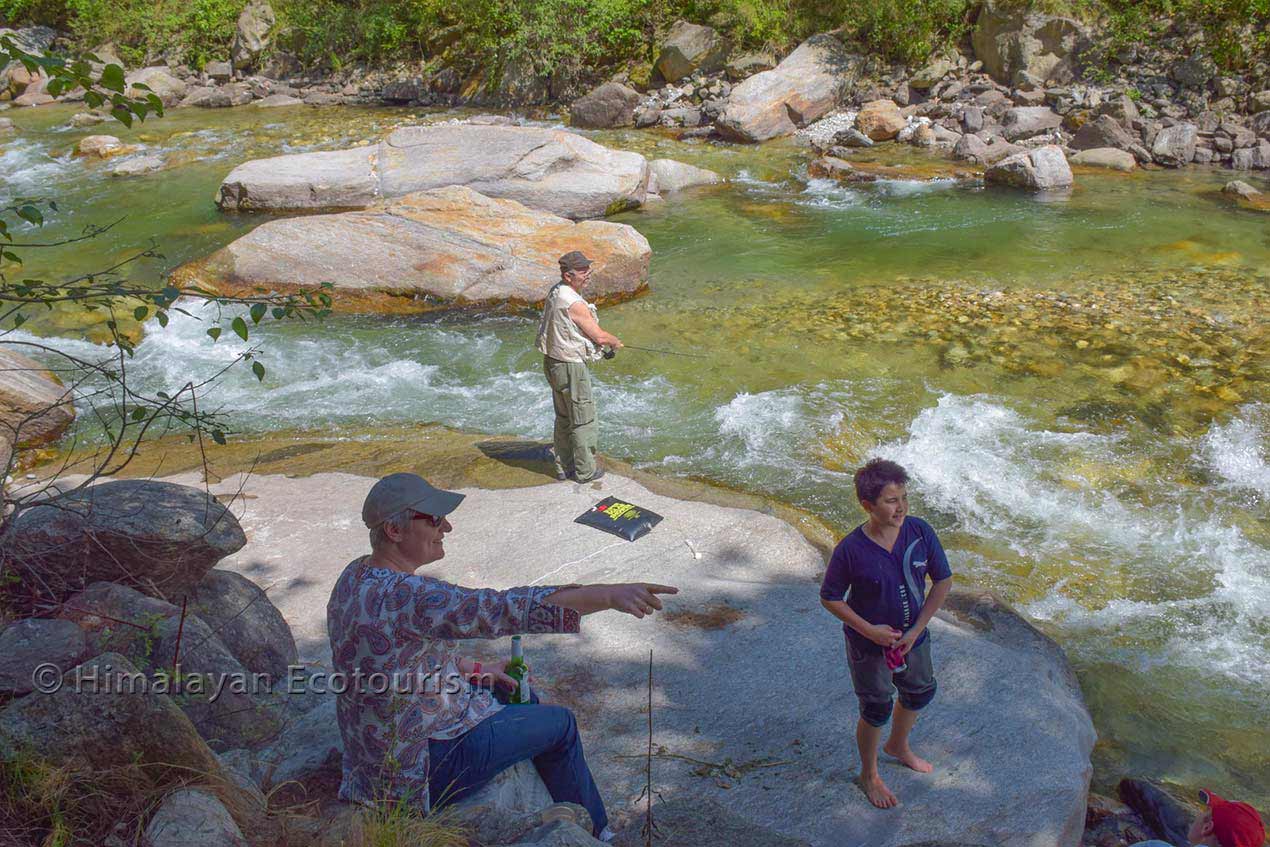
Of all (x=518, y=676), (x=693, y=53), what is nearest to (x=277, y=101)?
(x=693, y=53)

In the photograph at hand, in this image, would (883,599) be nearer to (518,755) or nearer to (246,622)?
(518,755)

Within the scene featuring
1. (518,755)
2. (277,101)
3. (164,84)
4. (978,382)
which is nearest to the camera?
(518,755)

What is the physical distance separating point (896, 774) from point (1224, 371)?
6605 mm

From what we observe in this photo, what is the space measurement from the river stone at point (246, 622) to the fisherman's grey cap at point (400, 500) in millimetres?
1675

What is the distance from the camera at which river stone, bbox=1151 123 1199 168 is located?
14977 mm

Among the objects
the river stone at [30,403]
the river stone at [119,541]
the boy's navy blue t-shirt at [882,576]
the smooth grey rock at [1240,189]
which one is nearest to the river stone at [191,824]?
the river stone at [119,541]

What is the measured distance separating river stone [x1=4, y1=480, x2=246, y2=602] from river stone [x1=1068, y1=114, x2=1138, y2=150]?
15342 mm

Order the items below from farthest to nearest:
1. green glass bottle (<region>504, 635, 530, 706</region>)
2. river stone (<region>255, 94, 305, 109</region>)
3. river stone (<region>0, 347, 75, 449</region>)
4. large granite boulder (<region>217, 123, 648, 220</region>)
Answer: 1. river stone (<region>255, 94, 305, 109</region>)
2. large granite boulder (<region>217, 123, 648, 220</region>)
3. river stone (<region>0, 347, 75, 449</region>)
4. green glass bottle (<region>504, 635, 530, 706</region>)

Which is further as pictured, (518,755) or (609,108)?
(609,108)

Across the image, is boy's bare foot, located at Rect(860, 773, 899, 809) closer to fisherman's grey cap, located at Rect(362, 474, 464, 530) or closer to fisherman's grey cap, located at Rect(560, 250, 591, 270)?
fisherman's grey cap, located at Rect(362, 474, 464, 530)

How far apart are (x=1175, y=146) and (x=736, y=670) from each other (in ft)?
46.6

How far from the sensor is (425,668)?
296cm

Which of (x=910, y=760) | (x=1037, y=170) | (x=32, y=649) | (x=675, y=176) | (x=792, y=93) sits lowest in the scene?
(x=675, y=176)

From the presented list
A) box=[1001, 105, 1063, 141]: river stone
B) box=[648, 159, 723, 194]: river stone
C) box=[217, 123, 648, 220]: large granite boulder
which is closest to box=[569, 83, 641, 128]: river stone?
box=[648, 159, 723, 194]: river stone
